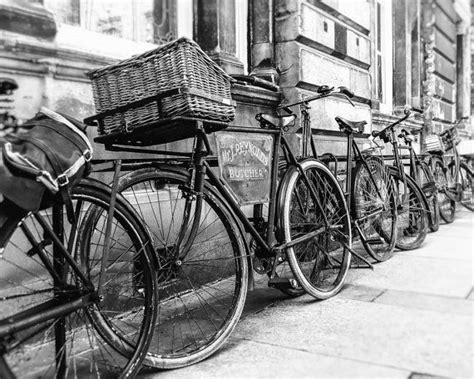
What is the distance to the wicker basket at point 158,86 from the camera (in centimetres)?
208

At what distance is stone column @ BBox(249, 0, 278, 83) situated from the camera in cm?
465

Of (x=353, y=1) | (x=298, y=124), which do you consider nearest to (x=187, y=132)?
(x=298, y=124)

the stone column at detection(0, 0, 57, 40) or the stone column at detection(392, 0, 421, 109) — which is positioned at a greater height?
the stone column at detection(392, 0, 421, 109)

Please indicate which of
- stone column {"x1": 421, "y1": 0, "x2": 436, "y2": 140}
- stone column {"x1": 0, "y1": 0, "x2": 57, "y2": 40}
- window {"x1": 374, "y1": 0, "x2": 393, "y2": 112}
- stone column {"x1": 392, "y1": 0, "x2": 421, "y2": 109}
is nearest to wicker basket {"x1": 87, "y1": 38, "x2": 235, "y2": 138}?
stone column {"x1": 0, "y1": 0, "x2": 57, "y2": 40}

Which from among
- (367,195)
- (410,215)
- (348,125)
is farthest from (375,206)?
(410,215)

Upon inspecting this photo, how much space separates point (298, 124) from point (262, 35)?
0.87 meters

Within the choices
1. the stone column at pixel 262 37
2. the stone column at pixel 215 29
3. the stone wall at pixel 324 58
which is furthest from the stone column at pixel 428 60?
the stone column at pixel 215 29

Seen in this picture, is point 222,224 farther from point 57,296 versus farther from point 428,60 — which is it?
point 428,60

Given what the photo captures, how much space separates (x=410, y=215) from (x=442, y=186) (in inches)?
62.9

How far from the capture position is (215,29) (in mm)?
4035

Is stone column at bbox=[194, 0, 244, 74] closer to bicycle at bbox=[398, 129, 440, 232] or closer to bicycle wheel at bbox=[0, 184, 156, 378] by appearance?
bicycle wheel at bbox=[0, 184, 156, 378]

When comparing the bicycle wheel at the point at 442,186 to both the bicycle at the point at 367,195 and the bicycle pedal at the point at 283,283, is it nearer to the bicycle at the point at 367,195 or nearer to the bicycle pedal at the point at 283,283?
the bicycle at the point at 367,195

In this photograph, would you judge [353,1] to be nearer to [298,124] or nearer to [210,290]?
[298,124]

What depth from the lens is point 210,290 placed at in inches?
138
